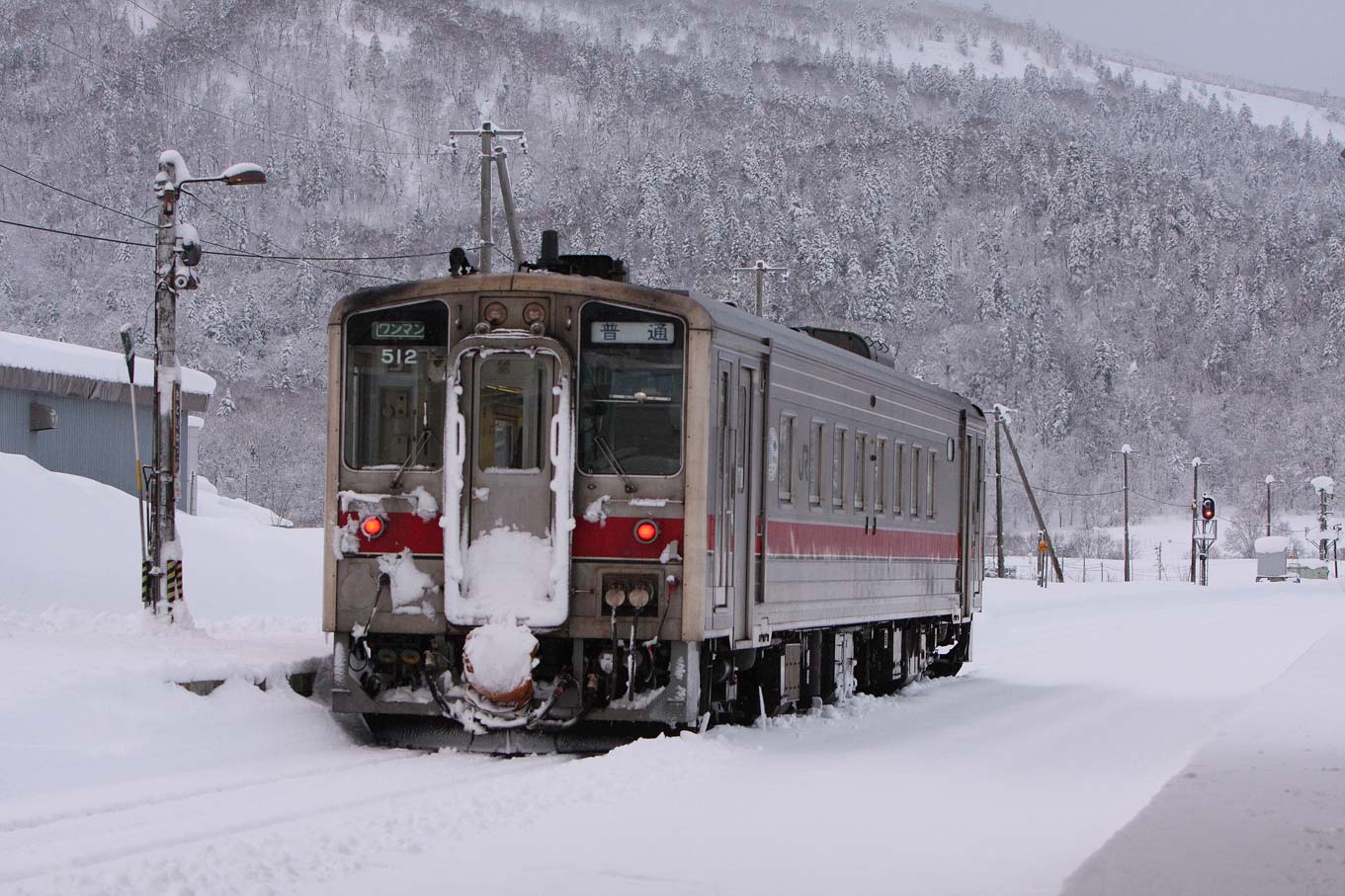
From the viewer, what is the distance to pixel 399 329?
494 inches

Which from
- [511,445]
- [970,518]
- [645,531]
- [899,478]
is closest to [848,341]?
[899,478]

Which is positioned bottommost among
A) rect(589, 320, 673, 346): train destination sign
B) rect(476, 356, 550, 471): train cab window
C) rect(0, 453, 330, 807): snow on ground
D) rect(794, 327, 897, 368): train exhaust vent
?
rect(0, 453, 330, 807): snow on ground

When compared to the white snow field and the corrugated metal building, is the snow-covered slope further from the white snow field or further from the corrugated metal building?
the corrugated metal building

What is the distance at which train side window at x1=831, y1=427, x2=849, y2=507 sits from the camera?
15.3 metres

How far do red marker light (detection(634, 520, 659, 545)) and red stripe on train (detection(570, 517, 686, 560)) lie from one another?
2cm

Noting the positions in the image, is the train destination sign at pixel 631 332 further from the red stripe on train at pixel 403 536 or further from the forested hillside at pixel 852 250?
the forested hillside at pixel 852 250

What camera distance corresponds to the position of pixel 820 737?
45.5 feet

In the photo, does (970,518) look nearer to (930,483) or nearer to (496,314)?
(930,483)

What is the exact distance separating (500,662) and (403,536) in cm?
118

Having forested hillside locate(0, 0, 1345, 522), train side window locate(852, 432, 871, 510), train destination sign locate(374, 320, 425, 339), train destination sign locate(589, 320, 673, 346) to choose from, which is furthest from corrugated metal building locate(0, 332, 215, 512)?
forested hillside locate(0, 0, 1345, 522)

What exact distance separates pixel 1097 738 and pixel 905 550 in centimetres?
404

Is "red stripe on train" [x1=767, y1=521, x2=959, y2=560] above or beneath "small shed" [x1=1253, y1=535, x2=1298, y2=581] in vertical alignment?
above

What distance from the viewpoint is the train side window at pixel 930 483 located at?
61.9ft

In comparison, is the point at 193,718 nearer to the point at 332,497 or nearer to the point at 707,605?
the point at 332,497
